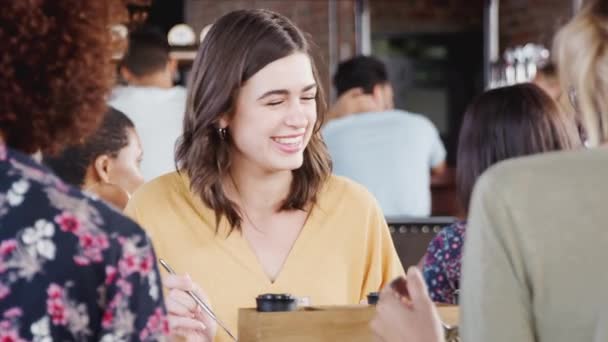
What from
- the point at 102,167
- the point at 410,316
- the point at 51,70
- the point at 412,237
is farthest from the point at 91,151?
the point at 51,70

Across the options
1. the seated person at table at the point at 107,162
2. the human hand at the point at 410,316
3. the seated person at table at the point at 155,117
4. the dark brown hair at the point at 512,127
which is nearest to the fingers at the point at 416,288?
the human hand at the point at 410,316

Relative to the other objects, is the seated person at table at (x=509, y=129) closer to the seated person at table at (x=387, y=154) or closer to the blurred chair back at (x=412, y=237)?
the blurred chair back at (x=412, y=237)

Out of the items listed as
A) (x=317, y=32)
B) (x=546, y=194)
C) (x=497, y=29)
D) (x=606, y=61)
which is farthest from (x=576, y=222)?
(x=497, y=29)

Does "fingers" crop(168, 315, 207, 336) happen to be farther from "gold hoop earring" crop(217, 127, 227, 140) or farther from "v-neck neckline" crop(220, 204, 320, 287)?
"gold hoop earring" crop(217, 127, 227, 140)

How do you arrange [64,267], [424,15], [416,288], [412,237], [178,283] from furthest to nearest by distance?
[424,15]
[412,237]
[178,283]
[416,288]
[64,267]

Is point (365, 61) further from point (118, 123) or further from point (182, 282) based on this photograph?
point (182, 282)

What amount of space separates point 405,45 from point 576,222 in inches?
339

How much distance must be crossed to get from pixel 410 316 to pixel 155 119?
10.5ft

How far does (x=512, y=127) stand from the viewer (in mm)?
2221

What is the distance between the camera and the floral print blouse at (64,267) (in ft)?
3.49

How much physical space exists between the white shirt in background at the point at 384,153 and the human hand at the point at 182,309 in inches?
132

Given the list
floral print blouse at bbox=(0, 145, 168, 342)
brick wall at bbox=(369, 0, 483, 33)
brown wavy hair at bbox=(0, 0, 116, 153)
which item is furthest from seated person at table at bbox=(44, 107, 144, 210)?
brick wall at bbox=(369, 0, 483, 33)

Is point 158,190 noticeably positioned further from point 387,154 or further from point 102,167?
point 387,154

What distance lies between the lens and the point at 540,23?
891cm
